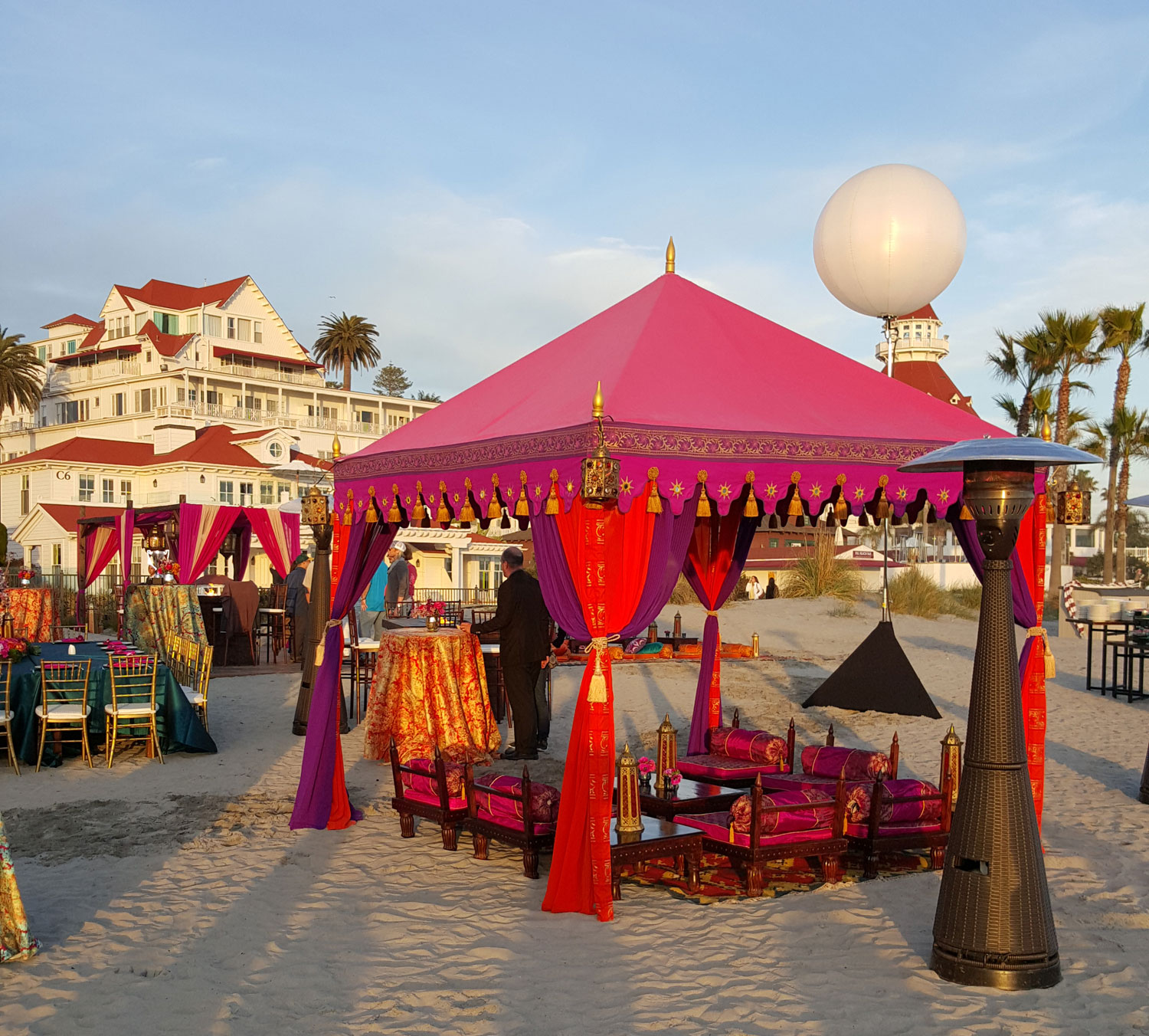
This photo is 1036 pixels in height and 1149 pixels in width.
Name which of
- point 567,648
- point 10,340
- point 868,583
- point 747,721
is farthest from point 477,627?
point 10,340

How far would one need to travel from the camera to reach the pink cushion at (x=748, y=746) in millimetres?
8758

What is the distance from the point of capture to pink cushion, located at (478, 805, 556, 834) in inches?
275

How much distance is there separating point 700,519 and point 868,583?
86.3ft

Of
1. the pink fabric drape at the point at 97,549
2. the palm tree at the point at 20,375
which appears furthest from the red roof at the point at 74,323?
the pink fabric drape at the point at 97,549

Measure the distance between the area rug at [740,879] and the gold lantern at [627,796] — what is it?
0.35 meters

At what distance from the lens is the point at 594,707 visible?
6.40 m

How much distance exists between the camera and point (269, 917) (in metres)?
6.29

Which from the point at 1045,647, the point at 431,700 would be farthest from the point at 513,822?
the point at 431,700

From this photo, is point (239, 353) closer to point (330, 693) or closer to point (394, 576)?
point (394, 576)

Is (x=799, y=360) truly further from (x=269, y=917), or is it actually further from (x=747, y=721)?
(x=747, y=721)

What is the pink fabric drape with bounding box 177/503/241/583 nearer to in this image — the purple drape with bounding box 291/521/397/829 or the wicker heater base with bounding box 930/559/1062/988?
the purple drape with bounding box 291/521/397/829

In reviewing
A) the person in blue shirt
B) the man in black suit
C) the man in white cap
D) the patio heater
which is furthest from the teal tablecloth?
the patio heater

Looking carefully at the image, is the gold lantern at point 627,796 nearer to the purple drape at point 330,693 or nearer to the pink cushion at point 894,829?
the pink cushion at point 894,829

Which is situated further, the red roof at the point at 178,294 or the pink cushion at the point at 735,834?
the red roof at the point at 178,294
